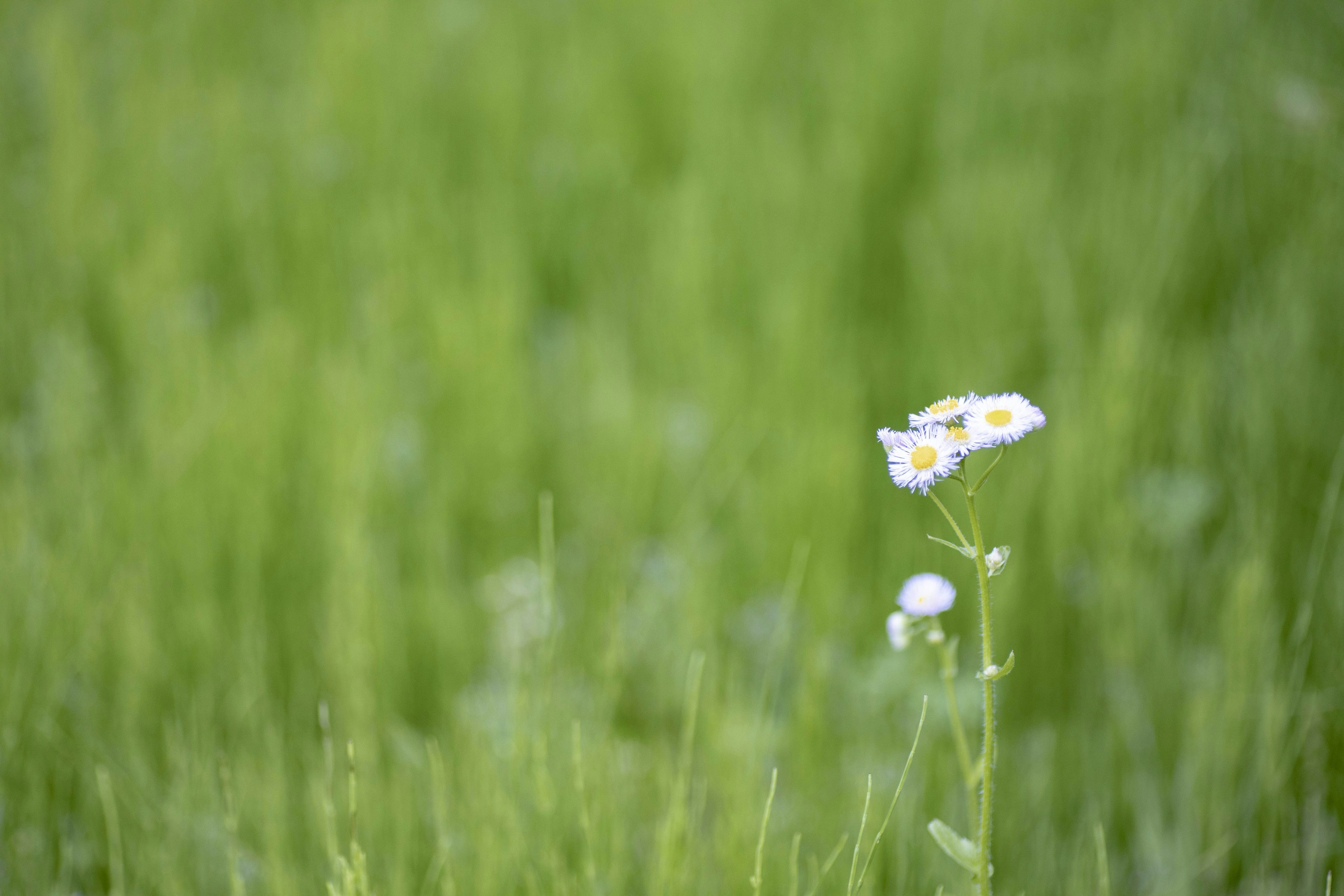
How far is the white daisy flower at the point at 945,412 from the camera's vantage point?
53 cm

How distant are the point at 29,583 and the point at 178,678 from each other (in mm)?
232

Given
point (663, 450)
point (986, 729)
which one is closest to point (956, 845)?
point (986, 729)

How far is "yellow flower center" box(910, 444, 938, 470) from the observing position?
0.52 m

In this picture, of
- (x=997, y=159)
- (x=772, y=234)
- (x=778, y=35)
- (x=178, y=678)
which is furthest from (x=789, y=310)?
(x=778, y=35)

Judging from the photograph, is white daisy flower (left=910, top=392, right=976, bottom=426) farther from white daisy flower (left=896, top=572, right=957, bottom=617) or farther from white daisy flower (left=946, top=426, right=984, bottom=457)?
white daisy flower (left=896, top=572, right=957, bottom=617)

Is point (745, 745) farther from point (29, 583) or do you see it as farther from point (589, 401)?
point (29, 583)

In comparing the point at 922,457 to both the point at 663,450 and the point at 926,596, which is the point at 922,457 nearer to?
the point at 926,596

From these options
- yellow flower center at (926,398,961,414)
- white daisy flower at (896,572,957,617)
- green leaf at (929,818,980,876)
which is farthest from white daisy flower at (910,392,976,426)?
green leaf at (929,818,980,876)

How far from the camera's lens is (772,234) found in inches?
81.7

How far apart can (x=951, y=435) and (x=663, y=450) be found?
1.12 meters

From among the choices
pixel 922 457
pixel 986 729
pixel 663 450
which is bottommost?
pixel 663 450

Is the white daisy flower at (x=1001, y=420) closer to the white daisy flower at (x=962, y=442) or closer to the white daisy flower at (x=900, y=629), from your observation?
the white daisy flower at (x=962, y=442)

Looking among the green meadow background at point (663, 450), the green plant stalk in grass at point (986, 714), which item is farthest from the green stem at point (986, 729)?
the green meadow background at point (663, 450)

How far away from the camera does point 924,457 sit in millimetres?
529
